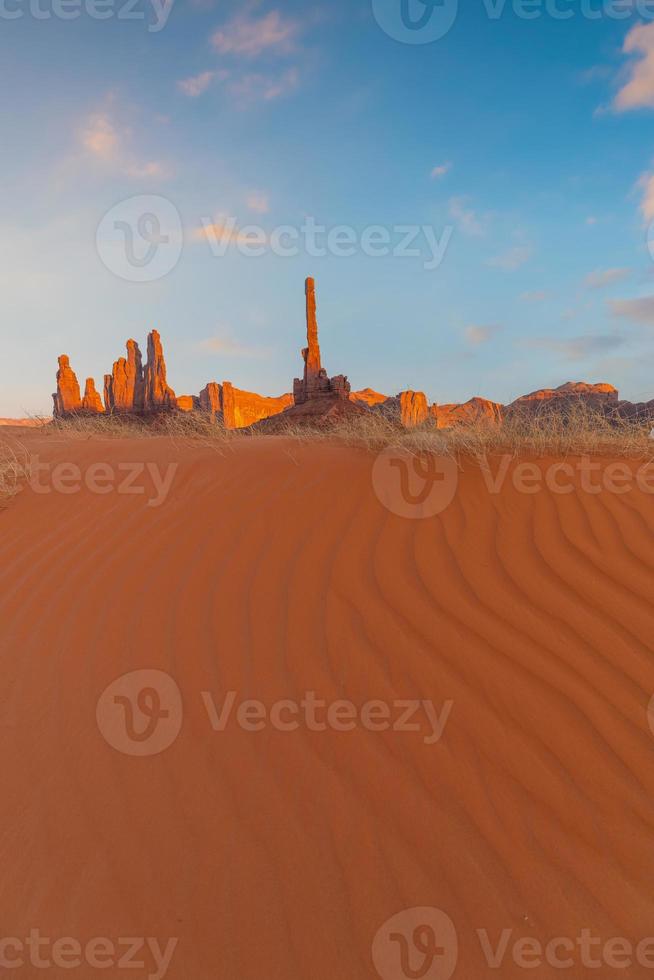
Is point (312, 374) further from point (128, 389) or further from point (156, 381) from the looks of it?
point (128, 389)

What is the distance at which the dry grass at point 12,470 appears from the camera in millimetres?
4574

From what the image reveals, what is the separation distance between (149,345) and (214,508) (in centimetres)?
4923

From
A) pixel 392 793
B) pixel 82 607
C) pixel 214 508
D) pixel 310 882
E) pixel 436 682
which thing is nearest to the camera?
pixel 310 882

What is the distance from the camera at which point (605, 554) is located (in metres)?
3.06

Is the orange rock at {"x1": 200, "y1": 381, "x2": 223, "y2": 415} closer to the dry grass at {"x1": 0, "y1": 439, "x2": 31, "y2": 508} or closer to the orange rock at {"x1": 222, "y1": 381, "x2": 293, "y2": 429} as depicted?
the orange rock at {"x1": 222, "y1": 381, "x2": 293, "y2": 429}

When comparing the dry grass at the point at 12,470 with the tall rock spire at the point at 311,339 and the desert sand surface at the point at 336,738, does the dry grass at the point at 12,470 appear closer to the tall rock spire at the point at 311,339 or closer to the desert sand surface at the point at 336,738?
the desert sand surface at the point at 336,738

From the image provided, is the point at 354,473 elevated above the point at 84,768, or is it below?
above

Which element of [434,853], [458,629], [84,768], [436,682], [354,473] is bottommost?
[434,853]

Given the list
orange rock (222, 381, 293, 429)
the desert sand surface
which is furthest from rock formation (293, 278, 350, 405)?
the desert sand surface

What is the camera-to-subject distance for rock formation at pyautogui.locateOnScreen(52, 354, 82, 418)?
52844mm

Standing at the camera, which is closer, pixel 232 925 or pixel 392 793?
pixel 232 925

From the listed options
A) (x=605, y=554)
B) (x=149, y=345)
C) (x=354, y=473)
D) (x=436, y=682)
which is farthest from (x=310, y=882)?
(x=149, y=345)

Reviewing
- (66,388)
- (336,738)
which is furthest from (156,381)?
(336,738)

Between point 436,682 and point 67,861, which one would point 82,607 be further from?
point 436,682
